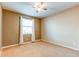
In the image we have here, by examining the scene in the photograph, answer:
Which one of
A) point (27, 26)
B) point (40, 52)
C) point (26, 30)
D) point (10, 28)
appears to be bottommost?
point (40, 52)

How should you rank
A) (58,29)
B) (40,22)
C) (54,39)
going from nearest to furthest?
(58,29) → (54,39) → (40,22)

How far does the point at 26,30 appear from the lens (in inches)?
224

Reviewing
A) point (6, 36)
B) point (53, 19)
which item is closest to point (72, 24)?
point (53, 19)

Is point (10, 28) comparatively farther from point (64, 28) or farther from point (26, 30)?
point (64, 28)

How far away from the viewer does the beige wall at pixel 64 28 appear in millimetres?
3772

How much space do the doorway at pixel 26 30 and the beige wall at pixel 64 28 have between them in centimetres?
105

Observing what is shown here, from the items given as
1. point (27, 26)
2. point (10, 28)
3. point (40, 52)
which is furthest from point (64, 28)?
point (10, 28)

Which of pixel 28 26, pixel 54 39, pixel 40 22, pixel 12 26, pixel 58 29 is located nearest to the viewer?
pixel 12 26

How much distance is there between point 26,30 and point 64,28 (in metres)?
2.64

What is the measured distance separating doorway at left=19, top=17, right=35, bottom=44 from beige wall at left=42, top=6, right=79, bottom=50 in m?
1.05

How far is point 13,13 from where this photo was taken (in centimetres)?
470

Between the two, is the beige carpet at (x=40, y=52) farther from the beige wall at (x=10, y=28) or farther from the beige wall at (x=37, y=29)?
the beige wall at (x=37, y=29)

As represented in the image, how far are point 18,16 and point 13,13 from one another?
0.41 m

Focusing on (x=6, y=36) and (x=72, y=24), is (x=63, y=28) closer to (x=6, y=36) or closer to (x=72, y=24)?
(x=72, y=24)
